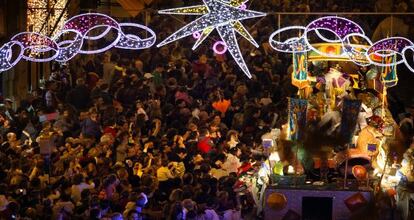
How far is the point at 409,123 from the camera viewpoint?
22.4 m

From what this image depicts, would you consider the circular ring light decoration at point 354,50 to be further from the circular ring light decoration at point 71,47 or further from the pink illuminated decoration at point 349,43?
the circular ring light decoration at point 71,47

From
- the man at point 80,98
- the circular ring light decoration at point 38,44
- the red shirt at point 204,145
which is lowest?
the red shirt at point 204,145

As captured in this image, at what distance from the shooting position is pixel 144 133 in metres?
21.6

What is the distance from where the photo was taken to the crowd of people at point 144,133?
16875 millimetres

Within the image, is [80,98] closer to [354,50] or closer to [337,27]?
[337,27]

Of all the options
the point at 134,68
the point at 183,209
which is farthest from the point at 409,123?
the point at 183,209

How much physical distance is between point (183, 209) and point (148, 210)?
0.97 meters

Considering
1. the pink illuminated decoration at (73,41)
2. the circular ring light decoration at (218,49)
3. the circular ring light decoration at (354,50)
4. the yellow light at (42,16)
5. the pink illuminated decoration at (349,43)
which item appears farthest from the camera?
the yellow light at (42,16)

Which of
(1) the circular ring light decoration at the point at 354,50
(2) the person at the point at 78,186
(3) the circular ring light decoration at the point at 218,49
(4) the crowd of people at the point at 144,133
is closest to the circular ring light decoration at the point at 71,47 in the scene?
(4) the crowd of people at the point at 144,133

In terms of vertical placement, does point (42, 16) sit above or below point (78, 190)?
above

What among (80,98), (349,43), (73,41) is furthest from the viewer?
(80,98)

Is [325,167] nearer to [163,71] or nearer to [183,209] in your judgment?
[183,209]

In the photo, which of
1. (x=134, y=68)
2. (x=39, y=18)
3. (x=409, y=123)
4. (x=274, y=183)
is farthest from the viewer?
(x=39, y=18)

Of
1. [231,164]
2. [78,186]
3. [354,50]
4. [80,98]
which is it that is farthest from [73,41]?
[354,50]
